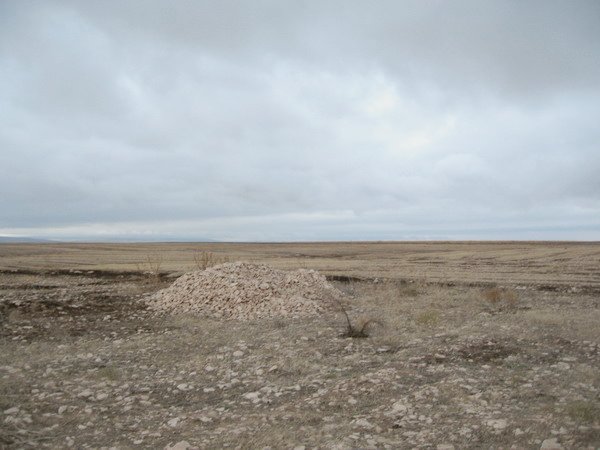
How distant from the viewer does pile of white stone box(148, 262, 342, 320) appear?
13.8 metres

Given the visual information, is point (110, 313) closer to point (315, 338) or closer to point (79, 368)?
point (79, 368)

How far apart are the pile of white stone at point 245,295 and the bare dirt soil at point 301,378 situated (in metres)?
0.77

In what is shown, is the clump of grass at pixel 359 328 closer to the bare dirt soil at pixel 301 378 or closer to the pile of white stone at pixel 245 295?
the bare dirt soil at pixel 301 378

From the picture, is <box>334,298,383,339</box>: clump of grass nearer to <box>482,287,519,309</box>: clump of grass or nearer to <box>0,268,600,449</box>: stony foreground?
<box>0,268,600,449</box>: stony foreground

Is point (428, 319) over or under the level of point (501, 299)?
under

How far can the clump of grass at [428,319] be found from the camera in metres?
11.8

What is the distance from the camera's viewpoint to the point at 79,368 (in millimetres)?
8328

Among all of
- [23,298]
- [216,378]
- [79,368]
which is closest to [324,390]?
[216,378]

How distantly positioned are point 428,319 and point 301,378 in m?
5.48

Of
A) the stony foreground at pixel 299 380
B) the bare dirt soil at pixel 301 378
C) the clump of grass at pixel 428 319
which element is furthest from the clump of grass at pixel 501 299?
the clump of grass at pixel 428 319

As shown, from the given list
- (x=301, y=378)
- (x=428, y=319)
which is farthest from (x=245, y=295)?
(x=301, y=378)

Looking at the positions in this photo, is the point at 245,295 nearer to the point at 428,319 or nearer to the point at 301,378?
the point at 428,319

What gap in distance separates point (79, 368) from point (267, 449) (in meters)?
4.80

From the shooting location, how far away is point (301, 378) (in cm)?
782
